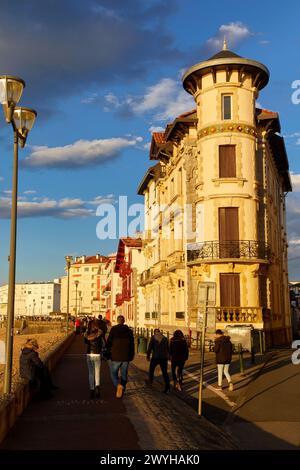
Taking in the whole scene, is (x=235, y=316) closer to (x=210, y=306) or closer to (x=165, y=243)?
(x=165, y=243)

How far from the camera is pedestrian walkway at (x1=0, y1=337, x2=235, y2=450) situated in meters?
7.36

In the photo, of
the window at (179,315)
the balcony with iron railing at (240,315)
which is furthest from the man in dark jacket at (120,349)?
the window at (179,315)

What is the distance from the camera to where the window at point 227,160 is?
28766 millimetres

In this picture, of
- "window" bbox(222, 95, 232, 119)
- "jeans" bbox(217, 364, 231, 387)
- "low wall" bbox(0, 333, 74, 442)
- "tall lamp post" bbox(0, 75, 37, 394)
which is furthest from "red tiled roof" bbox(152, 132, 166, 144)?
"low wall" bbox(0, 333, 74, 442)

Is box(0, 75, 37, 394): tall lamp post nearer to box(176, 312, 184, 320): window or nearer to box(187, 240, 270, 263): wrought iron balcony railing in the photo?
box(187, 240, 270, 263): wrought iron balcony railing

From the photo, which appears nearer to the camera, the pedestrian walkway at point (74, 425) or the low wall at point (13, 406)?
the pedestrian walkway at point (74, 425)

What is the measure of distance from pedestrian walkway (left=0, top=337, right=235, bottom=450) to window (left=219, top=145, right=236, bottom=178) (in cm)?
1790

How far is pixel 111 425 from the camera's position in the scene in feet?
27.9

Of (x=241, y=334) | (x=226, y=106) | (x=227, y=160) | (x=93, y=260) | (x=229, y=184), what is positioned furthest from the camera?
(x=93, y=260)

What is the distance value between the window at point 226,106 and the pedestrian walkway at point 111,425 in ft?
64.2

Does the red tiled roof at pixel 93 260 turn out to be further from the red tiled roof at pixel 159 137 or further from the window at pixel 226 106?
the window at pixel 226 106

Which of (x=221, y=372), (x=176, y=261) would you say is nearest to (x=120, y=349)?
(x=221, y=372)

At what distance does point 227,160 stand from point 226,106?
9.70 feet

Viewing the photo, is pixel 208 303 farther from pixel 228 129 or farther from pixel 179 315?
pixel 179 315
